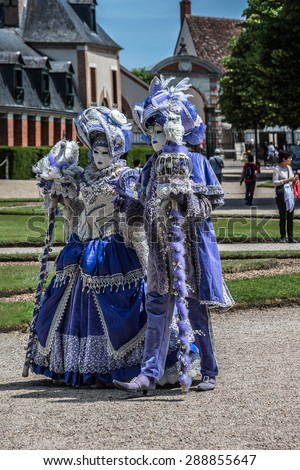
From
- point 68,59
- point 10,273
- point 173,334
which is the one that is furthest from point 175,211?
point 68,59

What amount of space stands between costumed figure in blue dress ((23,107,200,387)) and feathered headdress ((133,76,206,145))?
1.80ft

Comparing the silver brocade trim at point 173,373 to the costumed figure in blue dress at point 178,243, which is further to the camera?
the silver brocade trim at point 173,373

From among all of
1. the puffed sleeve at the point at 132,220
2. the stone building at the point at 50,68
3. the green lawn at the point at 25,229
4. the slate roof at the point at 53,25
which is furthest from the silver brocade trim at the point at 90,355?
the slate roof at the point at 53,25

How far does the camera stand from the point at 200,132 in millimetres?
8078

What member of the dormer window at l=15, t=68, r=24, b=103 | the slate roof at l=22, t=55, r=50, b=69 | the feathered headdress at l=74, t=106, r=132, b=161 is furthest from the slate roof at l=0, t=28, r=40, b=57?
the feathered headdress at l=74, t=106, r=132, b=161

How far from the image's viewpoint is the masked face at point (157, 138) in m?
7.91

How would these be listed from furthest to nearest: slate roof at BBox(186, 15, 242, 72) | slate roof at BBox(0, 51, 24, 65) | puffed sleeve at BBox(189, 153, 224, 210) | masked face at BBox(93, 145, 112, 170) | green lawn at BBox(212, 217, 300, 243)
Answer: slate roof at BBox(186, 15, 242, 72) → slate roof at BBox(0, 51, 24, 65) → green lawn at BBox(212, 217, 300, 243) → masked face at BBox(93, 145, 112, 170) → puffed sleeve at BBox(189, 153, 224, 210)

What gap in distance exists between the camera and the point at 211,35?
92688 mm

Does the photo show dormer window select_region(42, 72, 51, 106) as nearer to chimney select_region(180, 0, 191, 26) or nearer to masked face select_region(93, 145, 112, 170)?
chimney select_region(180, 0, 191, 26)

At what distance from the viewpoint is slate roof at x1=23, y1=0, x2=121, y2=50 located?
209ft

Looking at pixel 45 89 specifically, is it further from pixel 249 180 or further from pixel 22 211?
pixel 22 211

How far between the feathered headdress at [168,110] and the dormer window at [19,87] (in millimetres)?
47873

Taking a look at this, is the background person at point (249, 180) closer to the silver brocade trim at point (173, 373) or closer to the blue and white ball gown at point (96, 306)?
the blue and white ball gown at point (96, 306)

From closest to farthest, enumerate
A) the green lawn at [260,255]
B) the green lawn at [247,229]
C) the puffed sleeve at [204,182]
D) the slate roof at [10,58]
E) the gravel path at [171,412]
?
the gravel path at [171,412] < the puffed sleeve at [204,182] < the green lawn at [260,255] < the green lawn at [247,229] < the slate roof at [10,58]
